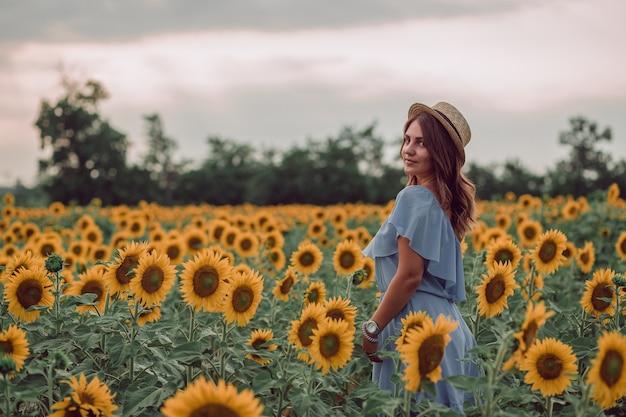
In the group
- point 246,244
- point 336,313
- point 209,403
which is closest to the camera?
point 209,403

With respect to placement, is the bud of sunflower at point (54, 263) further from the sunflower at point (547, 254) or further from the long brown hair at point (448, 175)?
the sunflower at point (547, 254)

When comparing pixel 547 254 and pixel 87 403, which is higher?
pixel 547 254

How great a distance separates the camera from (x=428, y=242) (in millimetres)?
2771

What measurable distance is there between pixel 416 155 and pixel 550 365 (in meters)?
1.16

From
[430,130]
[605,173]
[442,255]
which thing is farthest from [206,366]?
[605,173]

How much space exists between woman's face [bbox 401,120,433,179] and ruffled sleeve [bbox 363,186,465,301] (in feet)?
0.40

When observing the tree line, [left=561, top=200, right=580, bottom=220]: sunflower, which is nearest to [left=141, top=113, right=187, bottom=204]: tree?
the tree line

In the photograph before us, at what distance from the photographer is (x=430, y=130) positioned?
297cm

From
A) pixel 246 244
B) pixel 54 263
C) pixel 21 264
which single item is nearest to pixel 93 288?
pixel 21 264

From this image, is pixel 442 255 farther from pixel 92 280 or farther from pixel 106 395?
pixel 92 280

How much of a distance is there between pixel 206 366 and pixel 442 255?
4.45ft

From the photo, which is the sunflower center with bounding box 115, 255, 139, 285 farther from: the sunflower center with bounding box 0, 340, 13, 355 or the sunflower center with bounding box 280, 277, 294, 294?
the sunflower center with bounding box 280, 277, 294, 294

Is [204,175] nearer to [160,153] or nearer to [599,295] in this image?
[160,153]

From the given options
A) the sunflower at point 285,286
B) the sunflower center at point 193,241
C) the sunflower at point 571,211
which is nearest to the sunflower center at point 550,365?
the sunflower at point 285,286
